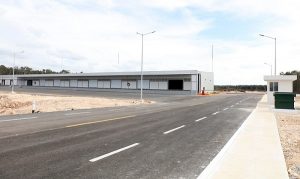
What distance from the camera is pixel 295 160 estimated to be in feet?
29.4

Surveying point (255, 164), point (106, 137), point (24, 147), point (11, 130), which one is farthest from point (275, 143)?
point (11, 130)

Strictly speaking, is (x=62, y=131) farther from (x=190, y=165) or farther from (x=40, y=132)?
(x=190, y=165)

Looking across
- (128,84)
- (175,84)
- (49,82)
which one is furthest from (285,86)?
(49,82)

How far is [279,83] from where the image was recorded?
37031 mm

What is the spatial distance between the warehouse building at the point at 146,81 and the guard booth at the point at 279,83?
34.7m

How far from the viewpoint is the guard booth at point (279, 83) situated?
3609 centimetres

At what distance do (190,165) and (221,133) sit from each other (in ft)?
19.9

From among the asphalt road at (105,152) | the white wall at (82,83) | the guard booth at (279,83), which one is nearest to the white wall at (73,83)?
the white wall at (82,83)

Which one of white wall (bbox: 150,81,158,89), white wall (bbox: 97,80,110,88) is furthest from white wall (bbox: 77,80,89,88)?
white wall (bbox: 150,81,158,89)

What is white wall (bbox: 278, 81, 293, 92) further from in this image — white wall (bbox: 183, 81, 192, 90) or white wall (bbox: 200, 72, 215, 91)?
white wall (bbox: 200, 72, 215, 91)

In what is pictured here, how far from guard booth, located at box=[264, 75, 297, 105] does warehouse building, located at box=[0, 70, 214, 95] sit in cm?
3473

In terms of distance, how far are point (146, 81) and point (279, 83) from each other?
47510 mm

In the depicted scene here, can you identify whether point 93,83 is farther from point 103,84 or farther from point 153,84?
point 153,84

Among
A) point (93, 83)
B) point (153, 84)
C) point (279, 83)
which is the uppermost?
point (93, 83)
